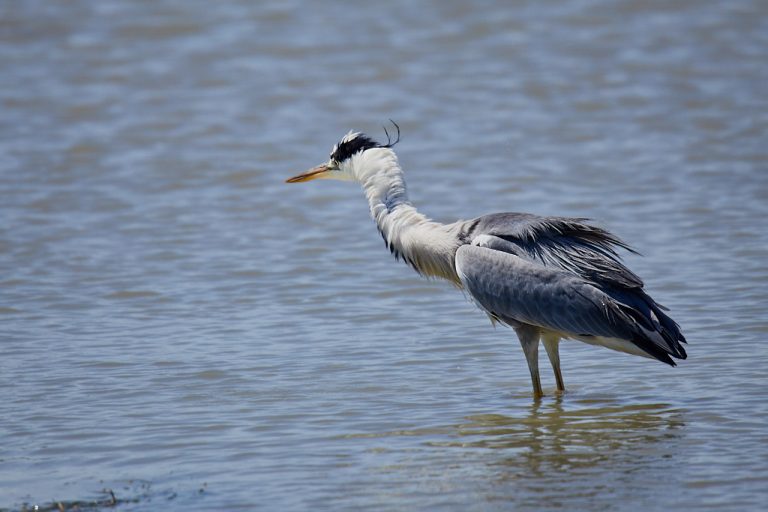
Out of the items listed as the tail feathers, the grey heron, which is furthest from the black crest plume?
the tail feathers

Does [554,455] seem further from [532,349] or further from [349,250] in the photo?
[349,250]

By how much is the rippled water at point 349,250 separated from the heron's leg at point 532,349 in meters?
0.13

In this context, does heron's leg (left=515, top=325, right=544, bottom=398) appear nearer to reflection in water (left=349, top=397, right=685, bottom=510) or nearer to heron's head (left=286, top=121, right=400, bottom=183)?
reflection in water (left=349, top=397, right=685, bottom=510)

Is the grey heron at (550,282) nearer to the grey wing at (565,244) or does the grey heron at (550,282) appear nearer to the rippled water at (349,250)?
the grey wing at (565,244)

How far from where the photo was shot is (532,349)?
26.5ft

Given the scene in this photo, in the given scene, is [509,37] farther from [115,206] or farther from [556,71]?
[115,206]

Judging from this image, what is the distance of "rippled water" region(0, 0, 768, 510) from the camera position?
6672mm

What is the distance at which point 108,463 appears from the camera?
6.73 m

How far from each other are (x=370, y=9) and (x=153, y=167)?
27.2 feet

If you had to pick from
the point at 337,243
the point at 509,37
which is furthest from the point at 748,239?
the point at 509,37

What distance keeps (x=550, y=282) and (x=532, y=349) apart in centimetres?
45

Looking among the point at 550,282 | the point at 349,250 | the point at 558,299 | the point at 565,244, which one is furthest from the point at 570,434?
the point at 349,250

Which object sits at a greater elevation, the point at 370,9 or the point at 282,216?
the point at 370,9

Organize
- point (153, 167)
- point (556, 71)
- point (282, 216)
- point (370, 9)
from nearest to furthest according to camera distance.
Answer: point (282, 216) < point (153, 167) < point (556, 71) < point (370, 9)
